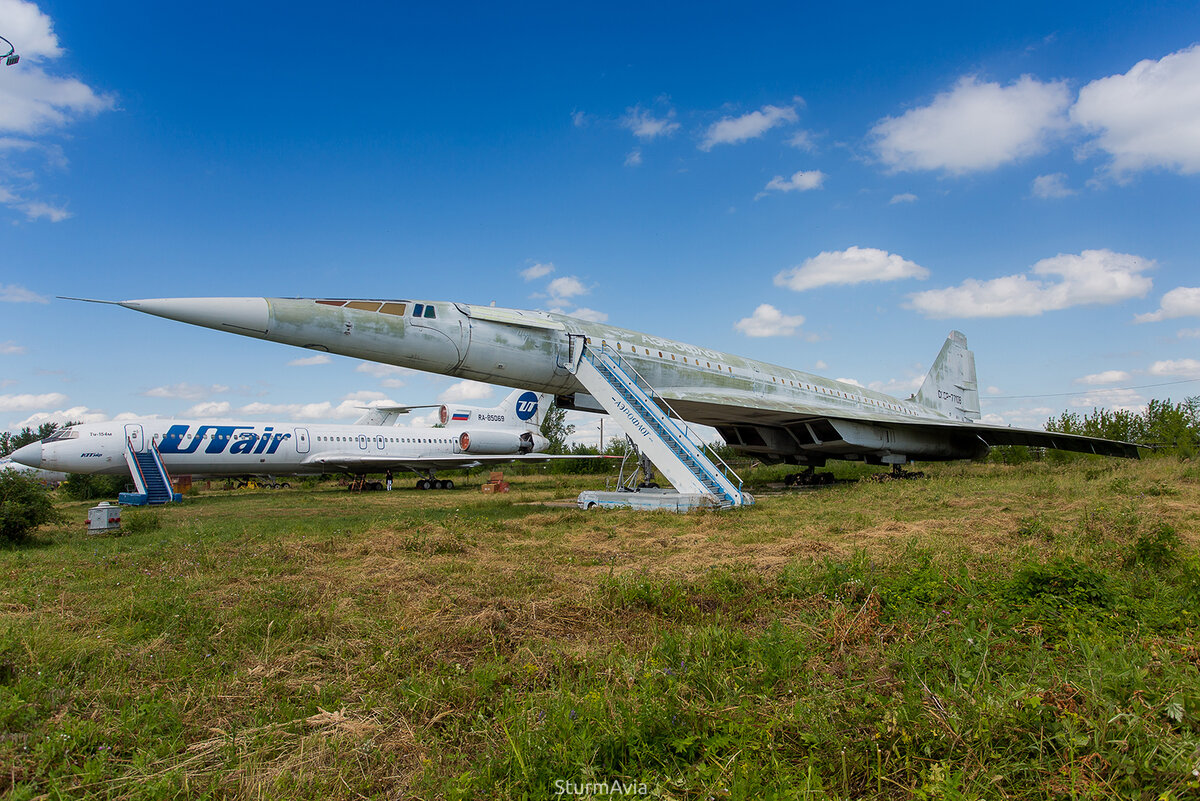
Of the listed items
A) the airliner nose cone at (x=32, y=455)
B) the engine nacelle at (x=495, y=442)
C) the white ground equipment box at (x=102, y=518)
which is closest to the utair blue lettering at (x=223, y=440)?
the airliner nose cone at (x=32, y=455)

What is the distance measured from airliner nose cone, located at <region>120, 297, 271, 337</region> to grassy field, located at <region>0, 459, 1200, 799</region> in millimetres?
3749

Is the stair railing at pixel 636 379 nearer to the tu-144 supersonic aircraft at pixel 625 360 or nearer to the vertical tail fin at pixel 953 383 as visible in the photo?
the tu-144 supersonic aircraft at pixel 625 360

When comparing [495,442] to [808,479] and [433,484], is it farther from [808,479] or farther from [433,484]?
[808,479]

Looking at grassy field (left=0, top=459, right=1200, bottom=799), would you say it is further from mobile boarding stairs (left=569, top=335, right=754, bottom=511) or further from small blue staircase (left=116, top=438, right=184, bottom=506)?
small blue staircase (left=116, top=438, right=184, bottom=506)

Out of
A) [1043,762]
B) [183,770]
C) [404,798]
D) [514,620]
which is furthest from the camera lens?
[514,620]

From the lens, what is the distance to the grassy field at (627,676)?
6.59 ft

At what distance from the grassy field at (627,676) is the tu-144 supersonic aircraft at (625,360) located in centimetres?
435

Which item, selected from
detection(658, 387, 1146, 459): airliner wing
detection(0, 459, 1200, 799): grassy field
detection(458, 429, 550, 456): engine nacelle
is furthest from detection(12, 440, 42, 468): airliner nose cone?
detection(658, 387, 1146, 459): airliner wing

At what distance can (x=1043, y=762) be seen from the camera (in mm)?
1912

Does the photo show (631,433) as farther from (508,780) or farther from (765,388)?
(508,780)

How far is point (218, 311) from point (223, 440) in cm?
1612

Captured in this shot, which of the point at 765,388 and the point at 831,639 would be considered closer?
the point at 831,639

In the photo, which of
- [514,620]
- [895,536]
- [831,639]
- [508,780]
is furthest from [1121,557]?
[508,780]

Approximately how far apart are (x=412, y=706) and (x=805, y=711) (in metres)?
1.60
